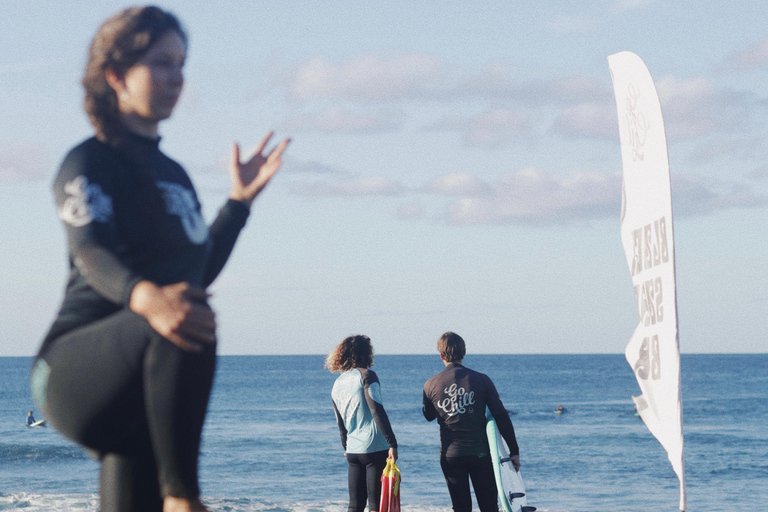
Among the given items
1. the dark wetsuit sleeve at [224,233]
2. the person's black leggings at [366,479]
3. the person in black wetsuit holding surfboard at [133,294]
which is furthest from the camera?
the person's black leggings at [366,479]

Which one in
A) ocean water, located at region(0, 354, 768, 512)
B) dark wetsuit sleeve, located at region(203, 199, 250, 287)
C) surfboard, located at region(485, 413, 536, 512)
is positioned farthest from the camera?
ocean water, located at region(0, 354, 768, 512)

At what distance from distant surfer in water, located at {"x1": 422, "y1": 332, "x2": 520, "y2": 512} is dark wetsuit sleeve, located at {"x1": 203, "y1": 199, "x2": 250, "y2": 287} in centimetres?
478

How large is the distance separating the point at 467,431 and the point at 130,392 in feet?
18.1

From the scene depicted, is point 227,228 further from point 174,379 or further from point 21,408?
point 21,408

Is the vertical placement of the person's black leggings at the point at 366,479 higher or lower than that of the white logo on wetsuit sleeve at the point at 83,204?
lower

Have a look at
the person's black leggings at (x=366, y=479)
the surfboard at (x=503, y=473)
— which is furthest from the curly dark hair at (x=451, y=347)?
the person's black leggings at (x=366, y=479)

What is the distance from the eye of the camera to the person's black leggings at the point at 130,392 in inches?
58.1

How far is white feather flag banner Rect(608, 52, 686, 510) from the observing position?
4.46 meters

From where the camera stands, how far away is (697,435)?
144 feet

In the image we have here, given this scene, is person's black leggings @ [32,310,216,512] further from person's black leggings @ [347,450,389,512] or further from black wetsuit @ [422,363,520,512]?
person's black leggings @ [347,450,389,512]

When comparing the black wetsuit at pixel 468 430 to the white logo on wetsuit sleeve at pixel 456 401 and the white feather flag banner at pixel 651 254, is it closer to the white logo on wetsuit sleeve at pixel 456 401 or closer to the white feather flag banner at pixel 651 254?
the white logo on wetsuit sleeve at pixel 456 401

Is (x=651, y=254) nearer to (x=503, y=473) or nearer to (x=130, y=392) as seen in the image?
(x=503, y=473)

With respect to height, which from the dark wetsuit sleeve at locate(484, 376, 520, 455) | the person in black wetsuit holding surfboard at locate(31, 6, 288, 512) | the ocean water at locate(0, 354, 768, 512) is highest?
the person in black wetsuit holding surfboard at locate(31, 6, 288, 512)

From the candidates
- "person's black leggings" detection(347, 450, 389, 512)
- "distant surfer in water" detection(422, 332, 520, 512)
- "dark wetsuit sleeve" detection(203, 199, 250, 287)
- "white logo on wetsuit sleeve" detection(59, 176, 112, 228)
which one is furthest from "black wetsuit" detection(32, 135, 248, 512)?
"person's black leggings" detection(347, 450, 389, 512)
